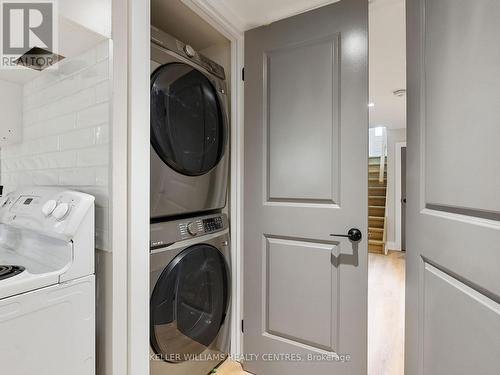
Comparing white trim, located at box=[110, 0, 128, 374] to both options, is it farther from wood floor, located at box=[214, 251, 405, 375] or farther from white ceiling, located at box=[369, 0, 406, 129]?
white ceiling, located at box=[369, 0, 406, 129]

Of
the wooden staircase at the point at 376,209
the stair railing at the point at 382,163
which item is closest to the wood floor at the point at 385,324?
the wooden staircase at the point at 376,209

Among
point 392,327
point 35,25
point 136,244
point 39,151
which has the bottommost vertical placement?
point 392,327

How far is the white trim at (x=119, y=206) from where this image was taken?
1021mm

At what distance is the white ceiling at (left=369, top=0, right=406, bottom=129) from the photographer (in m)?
1.55

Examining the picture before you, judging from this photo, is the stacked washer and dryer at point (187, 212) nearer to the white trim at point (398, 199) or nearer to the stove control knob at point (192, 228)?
the stove control knob at point (192, 228)

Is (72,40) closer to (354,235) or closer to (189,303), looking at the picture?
(189,303)

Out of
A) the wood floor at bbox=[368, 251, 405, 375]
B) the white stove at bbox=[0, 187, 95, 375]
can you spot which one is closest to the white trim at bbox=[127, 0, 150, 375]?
the white stove at bbox=[0, 187, 95, 375]

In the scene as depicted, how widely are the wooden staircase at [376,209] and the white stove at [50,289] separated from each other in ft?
15.6

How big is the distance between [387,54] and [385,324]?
7.60 feet

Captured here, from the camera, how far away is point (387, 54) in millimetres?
2143

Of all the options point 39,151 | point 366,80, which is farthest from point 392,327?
point 39,151

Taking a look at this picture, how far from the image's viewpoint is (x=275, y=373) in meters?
1.49

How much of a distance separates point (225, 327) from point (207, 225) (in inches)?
27.6

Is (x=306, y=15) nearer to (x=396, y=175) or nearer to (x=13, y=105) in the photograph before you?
(x=13, y=105)
